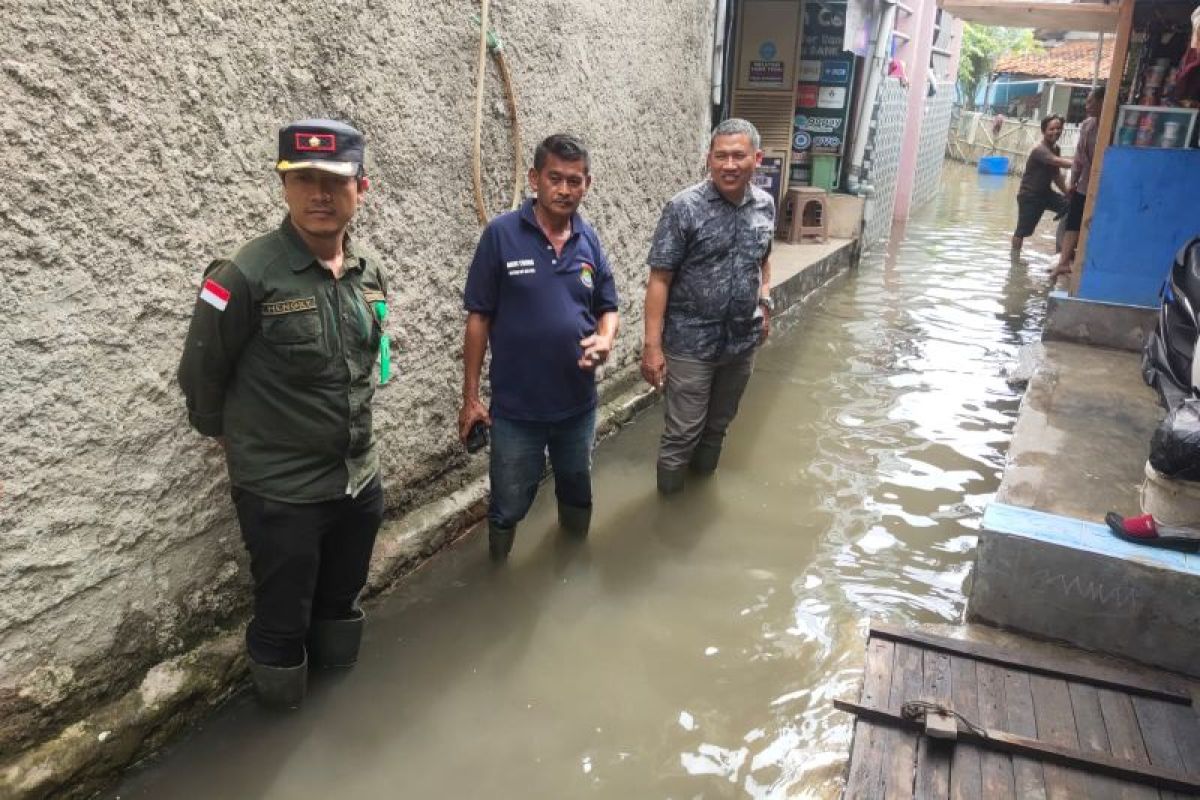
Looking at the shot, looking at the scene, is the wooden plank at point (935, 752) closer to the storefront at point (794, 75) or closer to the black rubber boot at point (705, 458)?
the black rubber boot at point (705, 458)

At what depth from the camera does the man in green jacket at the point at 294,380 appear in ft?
7.38

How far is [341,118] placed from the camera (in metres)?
2.93

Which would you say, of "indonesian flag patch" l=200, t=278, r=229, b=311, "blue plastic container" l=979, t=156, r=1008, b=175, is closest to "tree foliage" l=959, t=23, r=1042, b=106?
"blue plastic container" l=979, t=156, r=1008, b=175

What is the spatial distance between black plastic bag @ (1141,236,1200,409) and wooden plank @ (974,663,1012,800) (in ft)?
8.58

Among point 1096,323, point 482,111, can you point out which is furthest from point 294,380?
point 1096,323

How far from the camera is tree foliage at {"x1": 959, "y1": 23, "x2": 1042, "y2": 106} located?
3300 centimetres

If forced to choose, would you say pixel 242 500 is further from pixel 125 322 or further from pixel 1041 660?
pixel 1041 660

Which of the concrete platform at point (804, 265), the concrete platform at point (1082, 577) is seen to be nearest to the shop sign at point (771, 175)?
the concrete platform at point (804, 265)

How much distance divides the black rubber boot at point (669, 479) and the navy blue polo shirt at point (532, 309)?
1149mm

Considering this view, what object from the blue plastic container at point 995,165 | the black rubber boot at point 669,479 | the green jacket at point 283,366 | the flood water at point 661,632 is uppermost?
the green jacket at point 283,366

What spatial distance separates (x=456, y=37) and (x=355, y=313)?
5.12ft

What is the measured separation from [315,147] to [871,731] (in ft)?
7.49

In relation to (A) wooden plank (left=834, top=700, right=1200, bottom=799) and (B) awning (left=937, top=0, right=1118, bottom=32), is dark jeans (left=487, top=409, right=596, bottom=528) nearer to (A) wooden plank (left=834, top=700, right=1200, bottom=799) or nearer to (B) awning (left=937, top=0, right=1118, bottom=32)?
(A) wooden plank (left=834, top=700, right=1200, bottom=799)

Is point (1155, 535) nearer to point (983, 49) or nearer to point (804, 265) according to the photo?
point (804, 265)
